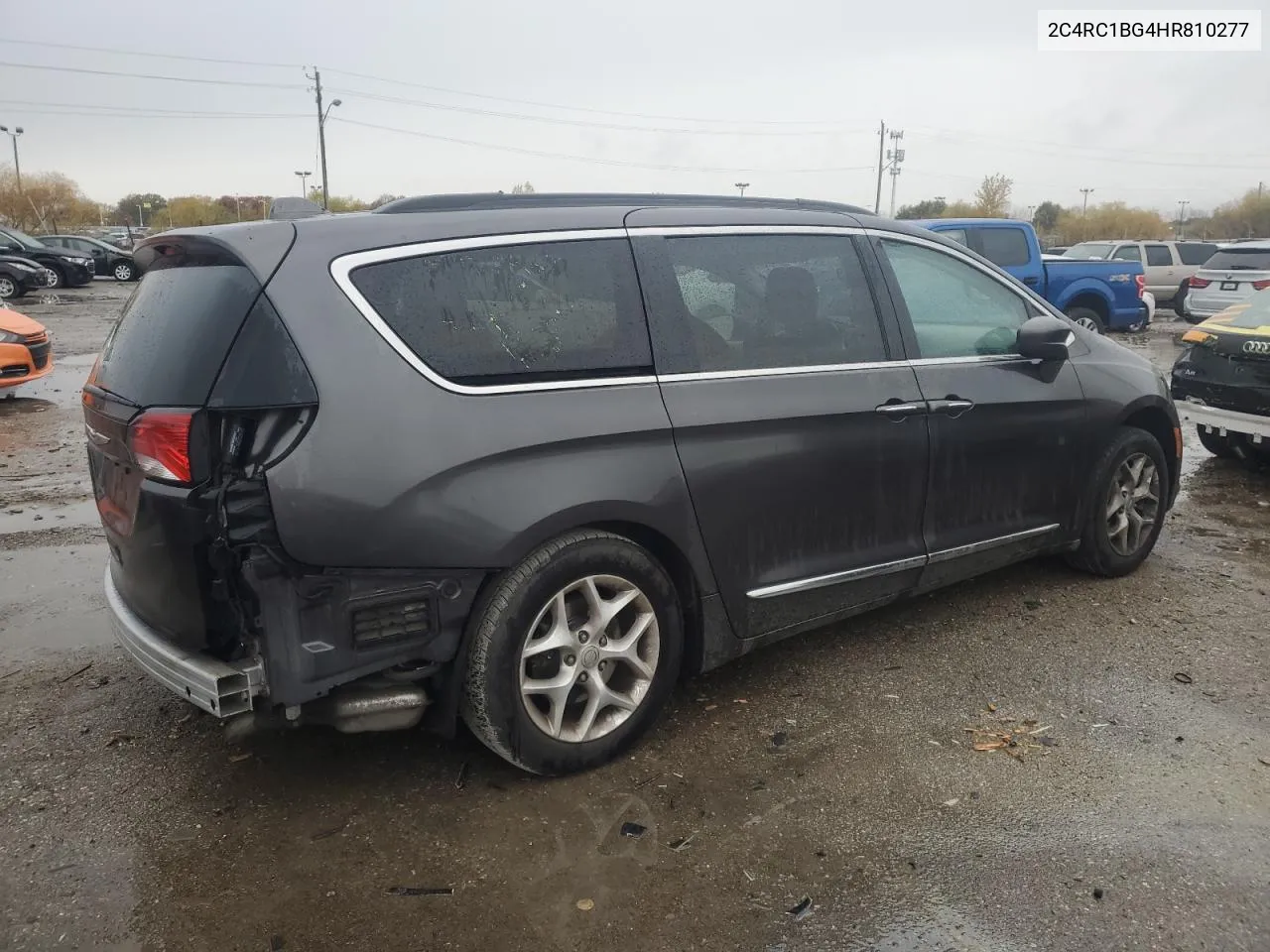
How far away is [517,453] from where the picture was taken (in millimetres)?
2789

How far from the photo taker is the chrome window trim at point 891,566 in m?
3.43

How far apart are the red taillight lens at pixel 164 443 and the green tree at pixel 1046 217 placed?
3165 inches

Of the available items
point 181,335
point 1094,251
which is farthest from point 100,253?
point 181,335

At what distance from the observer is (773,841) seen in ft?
9.11

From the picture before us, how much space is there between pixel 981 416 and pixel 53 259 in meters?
29.9

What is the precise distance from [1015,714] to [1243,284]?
653 inches

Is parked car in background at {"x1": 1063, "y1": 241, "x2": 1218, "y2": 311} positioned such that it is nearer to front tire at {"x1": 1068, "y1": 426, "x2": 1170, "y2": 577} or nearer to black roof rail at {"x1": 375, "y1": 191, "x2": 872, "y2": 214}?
front tire at {"x1": 1068, "y1": 426, "x2": 1170, "y2": 577}

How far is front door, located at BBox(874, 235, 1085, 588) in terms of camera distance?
12.8ft

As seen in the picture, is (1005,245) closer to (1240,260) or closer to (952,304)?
(1240,260)

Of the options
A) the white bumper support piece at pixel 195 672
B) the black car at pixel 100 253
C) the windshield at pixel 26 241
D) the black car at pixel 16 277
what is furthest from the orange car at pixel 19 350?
the black car at pixel 100 253

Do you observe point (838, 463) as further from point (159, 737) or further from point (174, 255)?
point (159, 737)

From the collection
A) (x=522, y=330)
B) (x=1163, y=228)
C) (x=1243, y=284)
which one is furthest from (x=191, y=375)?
(x=1163, y=228)

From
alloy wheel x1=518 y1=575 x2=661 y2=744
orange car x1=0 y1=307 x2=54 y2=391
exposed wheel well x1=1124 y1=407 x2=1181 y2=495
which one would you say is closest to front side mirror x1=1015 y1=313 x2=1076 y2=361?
exposed wheel well x1=1124 y1=407 x2=1181 y2=495

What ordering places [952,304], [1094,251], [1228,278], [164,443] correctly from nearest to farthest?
[164,443] < [952,304] < [1228,278] < [1094,251]
